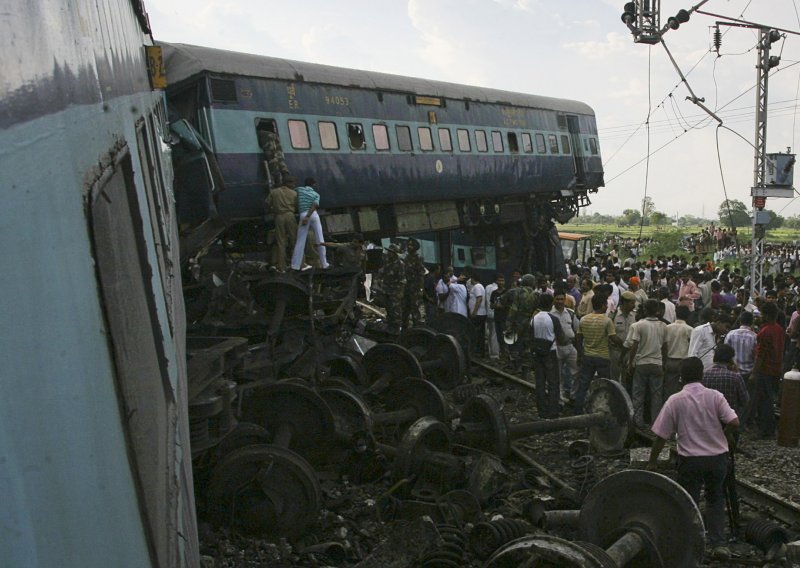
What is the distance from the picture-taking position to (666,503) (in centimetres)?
505

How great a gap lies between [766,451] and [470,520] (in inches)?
162

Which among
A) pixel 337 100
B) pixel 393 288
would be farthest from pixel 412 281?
pixel 337 100

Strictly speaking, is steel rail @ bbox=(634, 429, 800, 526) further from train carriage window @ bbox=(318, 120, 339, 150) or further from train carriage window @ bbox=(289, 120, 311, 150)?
train carriage window @ bbox=(318, 120, 339, 150)

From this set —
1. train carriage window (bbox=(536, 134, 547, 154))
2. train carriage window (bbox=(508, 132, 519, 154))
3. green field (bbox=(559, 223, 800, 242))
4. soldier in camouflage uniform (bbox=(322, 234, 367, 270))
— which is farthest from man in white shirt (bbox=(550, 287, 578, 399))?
green field (bbox=(559, 223, 800, 242))

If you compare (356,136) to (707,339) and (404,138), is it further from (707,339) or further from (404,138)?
(707,339)

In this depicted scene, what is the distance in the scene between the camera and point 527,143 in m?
20.7

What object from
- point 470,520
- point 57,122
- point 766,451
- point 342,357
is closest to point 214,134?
point 342,357

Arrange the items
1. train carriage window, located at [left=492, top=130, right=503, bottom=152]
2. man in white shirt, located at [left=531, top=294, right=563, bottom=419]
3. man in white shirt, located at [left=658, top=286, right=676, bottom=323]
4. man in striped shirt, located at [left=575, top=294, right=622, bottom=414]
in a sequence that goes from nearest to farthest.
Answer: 1. man in striped shirt, located at [left=575, top=294, right=622, bottom=414]
2. man in white shirt, located at [left=531, top=294, right=563, bottom=419]
3. man in white shirt, located at [left=658, top=286, right=676, bottom=323]
4. train carriage window, located at [left=492, top=130, right=503, bottom=152]

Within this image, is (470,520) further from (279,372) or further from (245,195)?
(245,195)

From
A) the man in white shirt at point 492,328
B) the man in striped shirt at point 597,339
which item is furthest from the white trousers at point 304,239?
the man in white shirt at point 492,328

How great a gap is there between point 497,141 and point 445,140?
2.31 meters

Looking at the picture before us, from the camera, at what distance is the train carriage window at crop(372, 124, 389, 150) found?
15.5 metres

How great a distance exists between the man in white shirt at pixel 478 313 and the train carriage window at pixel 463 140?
3951 mm

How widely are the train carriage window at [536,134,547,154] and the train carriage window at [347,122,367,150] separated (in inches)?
288
